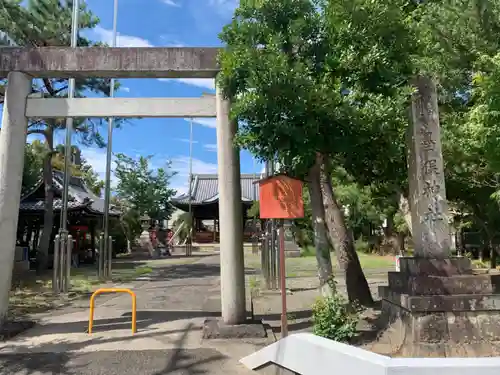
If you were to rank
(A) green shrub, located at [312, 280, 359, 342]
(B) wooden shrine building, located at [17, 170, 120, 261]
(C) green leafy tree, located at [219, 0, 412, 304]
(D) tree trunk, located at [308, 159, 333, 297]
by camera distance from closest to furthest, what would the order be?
1. (A) green shrub, located at [312, 280, 359, 342]
2. (C) green leafy tree, located at [219, 0, 412, 304]
3. (D) tree trunk, located at [308, 159, 333, 297]
4. (B) wooden shrine building, located at [17, 170, 120, 261]

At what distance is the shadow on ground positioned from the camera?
566 cm

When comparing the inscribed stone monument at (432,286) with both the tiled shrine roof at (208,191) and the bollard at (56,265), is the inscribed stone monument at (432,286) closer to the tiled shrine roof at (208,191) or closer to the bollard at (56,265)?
the bollard at (56,265)

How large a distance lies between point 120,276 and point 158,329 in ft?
35.9

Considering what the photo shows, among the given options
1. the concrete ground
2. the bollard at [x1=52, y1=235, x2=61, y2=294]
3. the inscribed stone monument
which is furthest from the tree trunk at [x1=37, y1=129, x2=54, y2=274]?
the inscribed stone monument

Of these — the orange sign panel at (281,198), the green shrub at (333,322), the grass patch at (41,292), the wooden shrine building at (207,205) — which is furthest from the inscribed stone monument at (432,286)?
the wooden shrine building at (207,205)

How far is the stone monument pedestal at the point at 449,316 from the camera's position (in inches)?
204

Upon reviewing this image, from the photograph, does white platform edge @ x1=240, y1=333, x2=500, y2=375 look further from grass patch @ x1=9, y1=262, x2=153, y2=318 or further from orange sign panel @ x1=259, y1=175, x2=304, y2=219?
grass patch @ x1=9, y1=262, x2=153, y2=318

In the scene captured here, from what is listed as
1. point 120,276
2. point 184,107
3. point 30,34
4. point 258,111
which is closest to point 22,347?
point 184,107

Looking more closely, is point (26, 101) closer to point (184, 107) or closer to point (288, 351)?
point (184, 107)

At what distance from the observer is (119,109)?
771cm

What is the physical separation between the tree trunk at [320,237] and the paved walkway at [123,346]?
1.40m

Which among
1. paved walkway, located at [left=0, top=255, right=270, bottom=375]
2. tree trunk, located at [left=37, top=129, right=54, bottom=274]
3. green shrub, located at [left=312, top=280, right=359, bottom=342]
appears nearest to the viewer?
green shrub, located at [left=312, top=280, right=359, bottom=342]

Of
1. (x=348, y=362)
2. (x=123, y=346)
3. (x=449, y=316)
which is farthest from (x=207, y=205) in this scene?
(x=348, y=362)

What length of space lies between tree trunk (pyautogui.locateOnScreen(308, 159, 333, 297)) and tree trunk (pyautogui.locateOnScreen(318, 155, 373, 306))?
1482 mm
